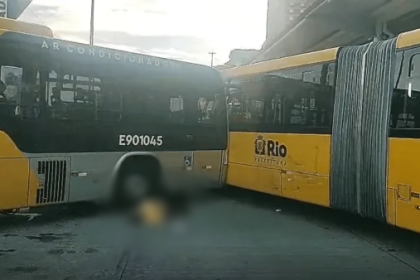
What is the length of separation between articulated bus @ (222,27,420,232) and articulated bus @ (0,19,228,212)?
0.80 metres

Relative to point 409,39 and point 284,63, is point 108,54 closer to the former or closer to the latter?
point 284,63

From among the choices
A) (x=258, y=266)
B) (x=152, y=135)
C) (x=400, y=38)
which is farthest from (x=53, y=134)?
(x=400, y=38)

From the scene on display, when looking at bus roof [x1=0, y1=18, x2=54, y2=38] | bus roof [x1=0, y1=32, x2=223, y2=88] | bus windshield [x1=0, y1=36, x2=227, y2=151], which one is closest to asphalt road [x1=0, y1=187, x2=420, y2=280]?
bus windshield [x1=0, y1=36, x2=227, y2=151]

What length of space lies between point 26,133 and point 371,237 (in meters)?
5.45

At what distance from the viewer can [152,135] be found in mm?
9781

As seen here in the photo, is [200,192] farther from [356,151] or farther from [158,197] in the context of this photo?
[356,151]

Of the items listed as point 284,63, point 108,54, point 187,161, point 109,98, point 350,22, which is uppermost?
point 350,22

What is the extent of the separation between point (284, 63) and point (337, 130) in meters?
2.09

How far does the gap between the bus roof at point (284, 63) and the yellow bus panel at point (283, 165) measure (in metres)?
1.28

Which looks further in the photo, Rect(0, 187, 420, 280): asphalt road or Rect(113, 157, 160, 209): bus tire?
Rect(113, 157, 160, 209): bus tire

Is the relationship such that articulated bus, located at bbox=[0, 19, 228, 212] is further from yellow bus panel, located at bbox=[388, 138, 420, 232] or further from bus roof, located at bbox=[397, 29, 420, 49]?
bus roof, located at bbox=[397, 29, 420, 49]

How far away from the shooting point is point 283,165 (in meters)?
10.1

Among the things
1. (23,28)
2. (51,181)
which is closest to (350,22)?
(23,28)

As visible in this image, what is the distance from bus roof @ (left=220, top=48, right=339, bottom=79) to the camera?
9.34 metres
